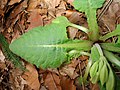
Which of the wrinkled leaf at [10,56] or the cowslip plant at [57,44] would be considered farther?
the wrinkled leaf at [10,56]

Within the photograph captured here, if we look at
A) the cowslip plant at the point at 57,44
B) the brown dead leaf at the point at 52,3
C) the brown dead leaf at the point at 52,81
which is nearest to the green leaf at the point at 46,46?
the cowslip plant at the point at 57,44

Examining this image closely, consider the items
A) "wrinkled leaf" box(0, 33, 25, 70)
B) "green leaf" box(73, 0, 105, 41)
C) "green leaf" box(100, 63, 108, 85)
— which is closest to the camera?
"green leaf" box(100, 63, 108, 85)

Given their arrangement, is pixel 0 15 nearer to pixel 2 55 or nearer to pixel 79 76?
pixel 2 55

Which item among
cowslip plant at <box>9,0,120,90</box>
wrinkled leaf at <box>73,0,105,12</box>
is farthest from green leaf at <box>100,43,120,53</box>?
wrinkled leaf at <box>73,0,105,12</box>

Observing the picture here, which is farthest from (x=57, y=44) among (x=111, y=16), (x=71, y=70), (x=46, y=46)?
(x=111, y=16)

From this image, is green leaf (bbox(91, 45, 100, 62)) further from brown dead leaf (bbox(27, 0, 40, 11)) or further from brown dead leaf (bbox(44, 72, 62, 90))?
brown dead leaf (bbox(27, 0, 40, 11))

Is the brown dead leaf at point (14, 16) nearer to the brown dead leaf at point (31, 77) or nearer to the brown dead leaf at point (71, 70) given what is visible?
the brown dead leaf at point (31, 77)
